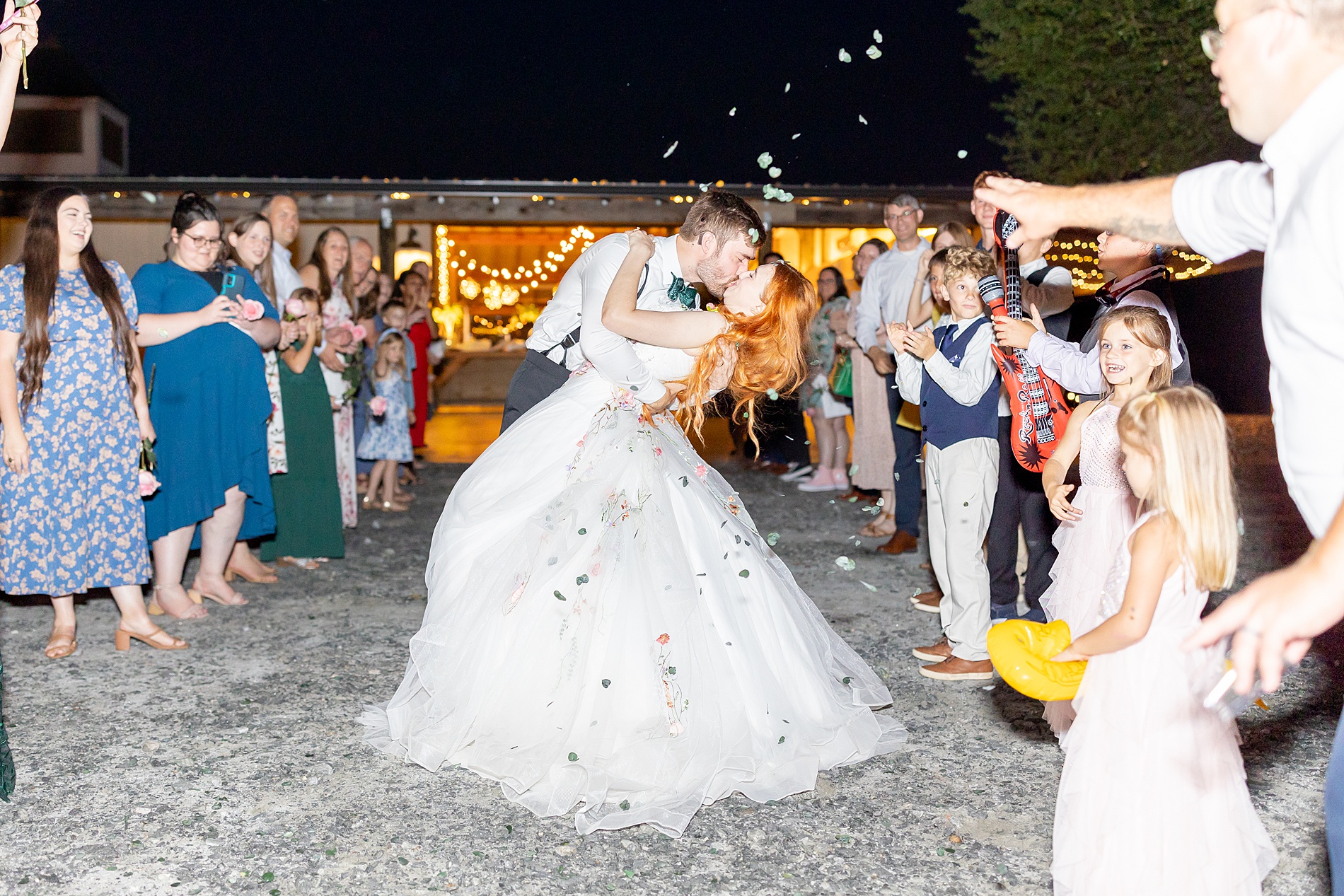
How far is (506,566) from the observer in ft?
10.8

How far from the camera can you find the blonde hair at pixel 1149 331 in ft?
10.0

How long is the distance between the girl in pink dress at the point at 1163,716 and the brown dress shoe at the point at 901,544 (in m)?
4.09

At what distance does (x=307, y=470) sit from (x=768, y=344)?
3.55m

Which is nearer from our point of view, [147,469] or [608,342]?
[608,342]

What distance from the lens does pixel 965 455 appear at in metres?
4.12

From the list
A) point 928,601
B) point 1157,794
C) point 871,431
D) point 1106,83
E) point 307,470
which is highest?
point 1106,83

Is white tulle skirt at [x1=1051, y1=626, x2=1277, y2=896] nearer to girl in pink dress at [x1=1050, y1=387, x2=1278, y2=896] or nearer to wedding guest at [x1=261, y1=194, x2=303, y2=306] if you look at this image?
girl in pink dress at [x1=1050, y1=387, x2=1278, y2=896]

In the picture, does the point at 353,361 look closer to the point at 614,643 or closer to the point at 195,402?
the point at 195,402

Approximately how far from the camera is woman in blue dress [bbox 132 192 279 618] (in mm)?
4730

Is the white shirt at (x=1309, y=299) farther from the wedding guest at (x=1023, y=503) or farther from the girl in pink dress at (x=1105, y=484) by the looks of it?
the wedding guest at (x=1023, y=503)

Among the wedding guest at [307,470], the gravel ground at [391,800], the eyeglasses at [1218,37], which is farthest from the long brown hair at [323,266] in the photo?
the eyeglasses at [1218,37]

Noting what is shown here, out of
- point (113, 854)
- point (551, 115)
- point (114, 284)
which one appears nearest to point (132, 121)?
point (551, 115)

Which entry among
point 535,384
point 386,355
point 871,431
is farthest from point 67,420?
point 871,431

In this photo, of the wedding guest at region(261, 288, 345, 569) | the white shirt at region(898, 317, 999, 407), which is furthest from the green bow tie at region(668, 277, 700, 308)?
the wedding guest at region(261, 288, 345, 569)
